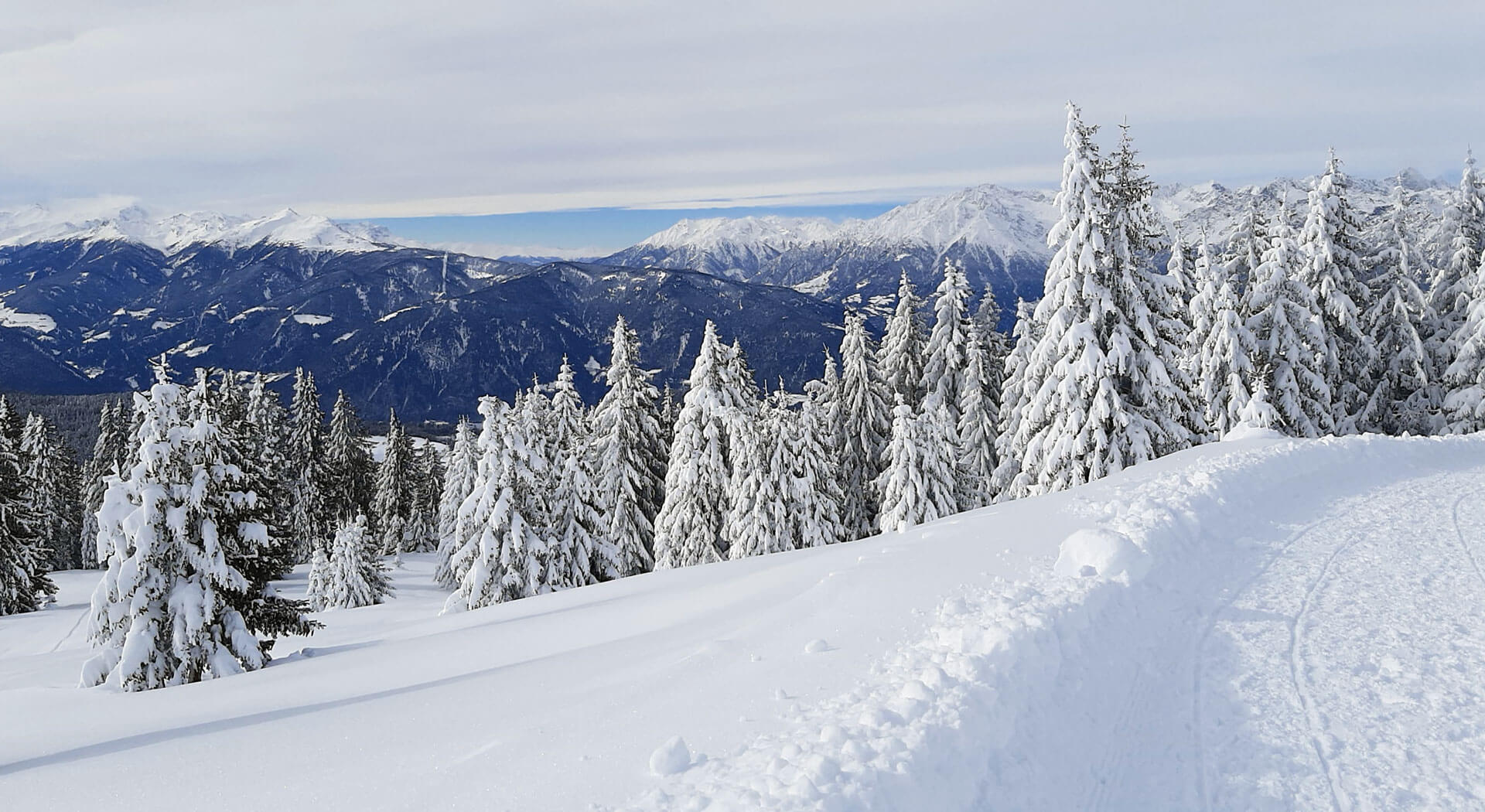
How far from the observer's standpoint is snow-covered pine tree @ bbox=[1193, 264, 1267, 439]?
27.9m

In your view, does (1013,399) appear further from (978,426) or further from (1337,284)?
(1337,284)

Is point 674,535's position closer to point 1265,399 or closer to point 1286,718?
point 1265,399

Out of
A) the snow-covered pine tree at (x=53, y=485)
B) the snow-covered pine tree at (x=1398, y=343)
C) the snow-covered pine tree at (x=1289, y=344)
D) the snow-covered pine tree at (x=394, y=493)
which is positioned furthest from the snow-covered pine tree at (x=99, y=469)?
the snow-covered pine tree at (x=1398, y=343)

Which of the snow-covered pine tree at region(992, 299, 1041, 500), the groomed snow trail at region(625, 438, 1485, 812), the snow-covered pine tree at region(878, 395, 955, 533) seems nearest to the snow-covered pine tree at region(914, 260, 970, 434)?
the snow-covered pine tree at region(992, 299, 1041, 500)

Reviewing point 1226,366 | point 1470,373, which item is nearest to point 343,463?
point 1226,366

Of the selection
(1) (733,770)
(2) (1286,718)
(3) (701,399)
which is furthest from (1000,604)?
(3) (701,399)

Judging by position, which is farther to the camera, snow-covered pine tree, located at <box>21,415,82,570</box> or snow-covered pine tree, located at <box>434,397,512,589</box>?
snow-covered pine tree, located at <box>21,415,82,570</box>

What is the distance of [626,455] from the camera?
33281 millimetres

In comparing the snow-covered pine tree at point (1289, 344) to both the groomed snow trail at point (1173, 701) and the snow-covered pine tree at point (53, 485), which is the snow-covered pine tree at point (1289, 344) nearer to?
the groomed snow trail at point (1173, 701)

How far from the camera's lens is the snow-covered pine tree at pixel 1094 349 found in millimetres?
21531

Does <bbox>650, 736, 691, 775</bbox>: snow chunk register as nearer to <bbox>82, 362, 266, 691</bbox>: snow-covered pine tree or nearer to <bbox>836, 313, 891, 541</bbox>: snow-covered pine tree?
<bbox>82, 362, 266, 691</bbox>: snow-covered pine tree

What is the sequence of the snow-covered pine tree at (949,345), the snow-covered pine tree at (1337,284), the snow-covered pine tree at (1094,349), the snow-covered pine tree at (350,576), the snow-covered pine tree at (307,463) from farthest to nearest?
the snow-covered pine tree at (307,463), the snow-covered pine tree at (949,345), the snow-covered pine tree at (350,576), the snow-covered pine tree at (1337,284), the snow-covered pine tree at (1094,349)

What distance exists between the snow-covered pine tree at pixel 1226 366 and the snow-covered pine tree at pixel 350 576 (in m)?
34.7

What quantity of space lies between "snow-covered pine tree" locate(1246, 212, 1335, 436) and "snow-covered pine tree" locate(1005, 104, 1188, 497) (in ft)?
30.1
